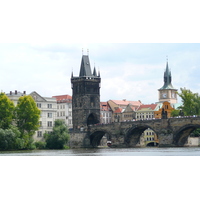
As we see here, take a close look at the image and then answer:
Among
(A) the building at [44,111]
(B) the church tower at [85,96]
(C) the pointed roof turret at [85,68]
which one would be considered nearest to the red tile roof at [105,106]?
(B) the church tower at [85,96]

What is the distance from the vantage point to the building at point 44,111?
8294 centimetres

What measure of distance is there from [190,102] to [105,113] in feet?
119

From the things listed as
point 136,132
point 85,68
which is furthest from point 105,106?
point 136,132

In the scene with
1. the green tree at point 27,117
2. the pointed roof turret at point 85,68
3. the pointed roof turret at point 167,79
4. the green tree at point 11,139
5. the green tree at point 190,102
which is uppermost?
the pointed roof turret at point 167,79

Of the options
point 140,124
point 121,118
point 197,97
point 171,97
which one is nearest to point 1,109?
point 140,124

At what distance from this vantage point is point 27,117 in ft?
240

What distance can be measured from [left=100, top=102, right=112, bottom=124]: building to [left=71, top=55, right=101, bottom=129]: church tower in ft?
99.8

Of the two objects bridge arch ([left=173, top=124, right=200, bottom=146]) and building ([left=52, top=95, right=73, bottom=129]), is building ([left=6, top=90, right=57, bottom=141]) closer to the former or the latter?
bridge arch ([left=173, top=124, right=200, bottom=146])

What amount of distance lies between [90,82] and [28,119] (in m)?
24.2

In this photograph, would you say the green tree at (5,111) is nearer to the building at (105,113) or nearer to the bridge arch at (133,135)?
the bridge arch at (133,135)

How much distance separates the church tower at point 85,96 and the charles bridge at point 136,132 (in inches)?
116

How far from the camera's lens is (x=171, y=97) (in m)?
140

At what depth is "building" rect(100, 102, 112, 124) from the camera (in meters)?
128

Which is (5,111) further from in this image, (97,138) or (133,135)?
(97,138)
